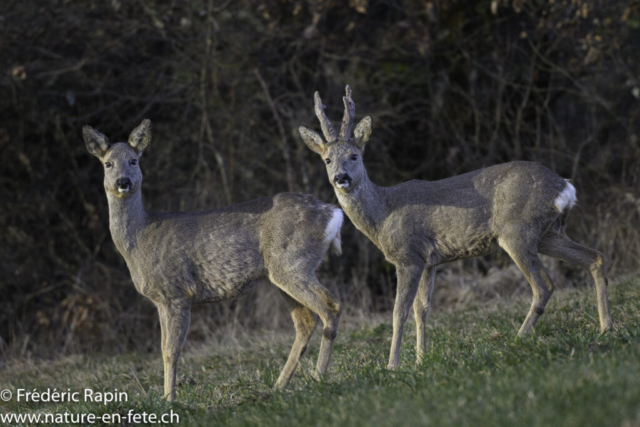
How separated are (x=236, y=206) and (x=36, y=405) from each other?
2539 millimetres

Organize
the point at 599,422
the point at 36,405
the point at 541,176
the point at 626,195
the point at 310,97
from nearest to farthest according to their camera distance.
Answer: the point at 599,422
the point at 541,176
the point at 36,405
the point at 626,195
the point at 310,97

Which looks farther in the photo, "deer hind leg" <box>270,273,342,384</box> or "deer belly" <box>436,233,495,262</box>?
"deer belly" <box>436,233,495,262</box>

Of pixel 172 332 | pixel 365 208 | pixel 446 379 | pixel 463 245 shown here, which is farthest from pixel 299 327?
pixel 446 379

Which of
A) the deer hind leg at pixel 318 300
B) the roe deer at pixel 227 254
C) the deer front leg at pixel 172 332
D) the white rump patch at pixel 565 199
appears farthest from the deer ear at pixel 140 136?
the white rump patch at pixel 565 199

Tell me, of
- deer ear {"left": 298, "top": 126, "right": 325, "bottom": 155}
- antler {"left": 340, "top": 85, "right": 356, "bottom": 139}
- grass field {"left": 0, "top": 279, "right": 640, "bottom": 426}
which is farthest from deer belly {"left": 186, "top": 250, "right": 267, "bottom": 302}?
antler {"left": 340, "top": 85, "right": 356, "bottom": 139}

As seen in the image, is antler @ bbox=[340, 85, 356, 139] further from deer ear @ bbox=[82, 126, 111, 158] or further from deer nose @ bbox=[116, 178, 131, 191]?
deer ear @ bbox=[82, 126, 111, 158]

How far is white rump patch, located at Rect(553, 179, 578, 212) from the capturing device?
5.89 metres

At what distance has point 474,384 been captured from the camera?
149 inches

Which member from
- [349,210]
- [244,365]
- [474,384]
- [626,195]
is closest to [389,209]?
[349,210]

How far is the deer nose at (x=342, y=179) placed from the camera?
609 centimetres

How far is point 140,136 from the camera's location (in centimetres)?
655

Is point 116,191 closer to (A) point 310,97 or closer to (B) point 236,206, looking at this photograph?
(B) point 236,206

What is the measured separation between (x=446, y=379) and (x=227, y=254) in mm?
2454

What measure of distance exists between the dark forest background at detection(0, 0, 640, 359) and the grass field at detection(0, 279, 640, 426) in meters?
3.35
